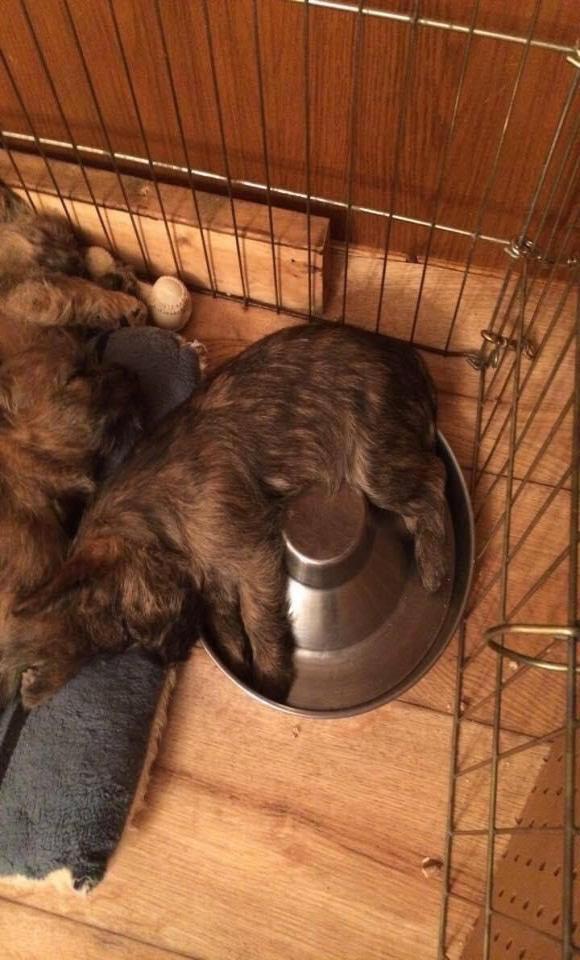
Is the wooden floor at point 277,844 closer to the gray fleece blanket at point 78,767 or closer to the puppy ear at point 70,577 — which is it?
A: the gray fleece blanket at point 78,767

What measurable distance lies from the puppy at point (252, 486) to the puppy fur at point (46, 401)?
0.10 metres

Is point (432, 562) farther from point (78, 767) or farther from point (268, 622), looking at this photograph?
point (78, 767)

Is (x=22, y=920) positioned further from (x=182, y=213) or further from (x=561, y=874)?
(x=182, y=213)

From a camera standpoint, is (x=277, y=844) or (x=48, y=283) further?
(x=48, y=283)

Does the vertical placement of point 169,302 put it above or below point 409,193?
below

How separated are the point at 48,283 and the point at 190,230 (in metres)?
0.34

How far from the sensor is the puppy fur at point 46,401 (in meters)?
1.45

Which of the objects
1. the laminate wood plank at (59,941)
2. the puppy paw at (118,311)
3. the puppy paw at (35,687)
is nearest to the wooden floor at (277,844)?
the laminate wood plank at (59,941)

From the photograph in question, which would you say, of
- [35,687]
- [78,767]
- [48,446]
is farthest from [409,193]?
[78,767]

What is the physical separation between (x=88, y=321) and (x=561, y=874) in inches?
55.4

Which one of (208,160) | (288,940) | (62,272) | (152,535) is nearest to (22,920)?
(288,940)

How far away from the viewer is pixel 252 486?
1.46 metres

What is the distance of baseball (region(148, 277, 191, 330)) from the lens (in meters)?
1.80

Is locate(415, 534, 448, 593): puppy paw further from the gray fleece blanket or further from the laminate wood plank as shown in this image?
the laminate wood plank
